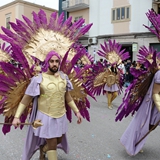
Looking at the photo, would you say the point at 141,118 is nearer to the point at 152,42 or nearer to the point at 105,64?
the point at 105,64

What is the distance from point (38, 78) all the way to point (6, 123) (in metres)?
0.60

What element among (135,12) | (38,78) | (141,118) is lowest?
(141,118)

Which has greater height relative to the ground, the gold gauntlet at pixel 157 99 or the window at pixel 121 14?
the window at pixel 121 14

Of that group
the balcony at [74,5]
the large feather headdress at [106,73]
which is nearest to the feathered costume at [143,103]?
the large feather headdress at [106,73]

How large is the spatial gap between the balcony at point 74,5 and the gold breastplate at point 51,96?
16767mm

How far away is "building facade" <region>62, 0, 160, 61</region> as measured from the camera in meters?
15.4

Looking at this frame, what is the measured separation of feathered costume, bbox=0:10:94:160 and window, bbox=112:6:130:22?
13871mm

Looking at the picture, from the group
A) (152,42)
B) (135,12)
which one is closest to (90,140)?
(152,42)

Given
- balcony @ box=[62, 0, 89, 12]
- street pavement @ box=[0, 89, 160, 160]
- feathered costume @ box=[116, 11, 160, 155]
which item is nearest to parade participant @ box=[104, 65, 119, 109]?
street pavement @ box=[0, 89, 160, 160]

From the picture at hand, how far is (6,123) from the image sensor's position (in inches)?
99.7

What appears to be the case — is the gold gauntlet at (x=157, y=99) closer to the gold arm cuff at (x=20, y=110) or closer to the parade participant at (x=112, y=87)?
the gold arm cuff at (x=20, y=110)

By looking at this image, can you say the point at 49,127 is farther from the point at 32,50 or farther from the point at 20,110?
the point at 32,50

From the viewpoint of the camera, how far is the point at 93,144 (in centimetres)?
397

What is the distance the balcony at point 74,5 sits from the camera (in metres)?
18.4
